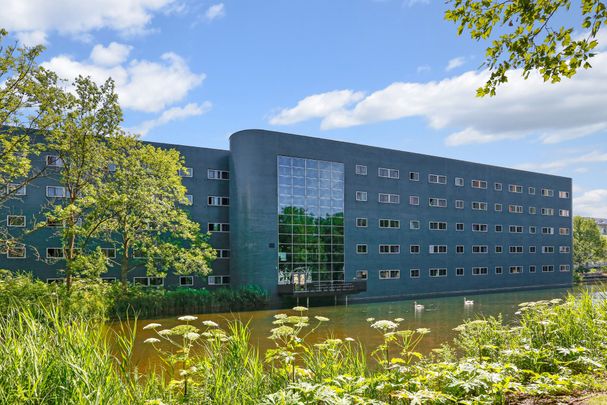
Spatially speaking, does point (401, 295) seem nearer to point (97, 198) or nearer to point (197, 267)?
point (197, 267)

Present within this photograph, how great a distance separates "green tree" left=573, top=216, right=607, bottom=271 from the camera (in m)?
71.1

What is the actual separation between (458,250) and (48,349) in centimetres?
4540

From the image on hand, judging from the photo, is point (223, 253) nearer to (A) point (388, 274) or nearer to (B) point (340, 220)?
(B) point (340, 220)

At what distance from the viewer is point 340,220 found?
38.2 metres

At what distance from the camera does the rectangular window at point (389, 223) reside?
40.9 m

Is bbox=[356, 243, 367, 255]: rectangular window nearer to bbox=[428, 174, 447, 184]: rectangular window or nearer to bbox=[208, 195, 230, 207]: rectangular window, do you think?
bbox=[428, 174, 447, 184]: rectangular window

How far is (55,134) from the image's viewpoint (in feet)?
60.0

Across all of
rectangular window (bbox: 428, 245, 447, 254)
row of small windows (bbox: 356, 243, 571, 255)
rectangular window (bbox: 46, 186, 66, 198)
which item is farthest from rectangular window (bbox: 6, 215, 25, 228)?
rectangular window (bbox: 428, 245, 447, 254)

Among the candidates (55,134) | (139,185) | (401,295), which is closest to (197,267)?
(139,185)

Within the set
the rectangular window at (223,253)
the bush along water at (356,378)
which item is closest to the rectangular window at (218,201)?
the rectangular window at (223,253)

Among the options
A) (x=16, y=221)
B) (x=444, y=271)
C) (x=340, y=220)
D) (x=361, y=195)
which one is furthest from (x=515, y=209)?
(x=16, y=221)

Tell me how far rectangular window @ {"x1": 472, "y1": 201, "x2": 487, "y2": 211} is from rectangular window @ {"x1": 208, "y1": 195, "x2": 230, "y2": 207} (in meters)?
26.3

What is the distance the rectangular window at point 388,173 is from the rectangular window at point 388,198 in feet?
5.71

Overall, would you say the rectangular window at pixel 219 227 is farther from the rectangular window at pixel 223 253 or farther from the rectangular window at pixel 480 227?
the rectangular window at pixel 480 227
